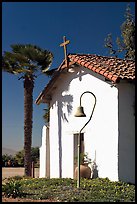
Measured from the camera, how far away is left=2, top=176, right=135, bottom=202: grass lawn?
973cm

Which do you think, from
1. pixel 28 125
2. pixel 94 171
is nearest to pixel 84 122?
pixel 94 171

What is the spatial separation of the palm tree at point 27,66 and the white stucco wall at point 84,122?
2.86 meters

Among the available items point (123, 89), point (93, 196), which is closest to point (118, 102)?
point (123, 89)

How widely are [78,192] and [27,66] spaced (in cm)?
1020

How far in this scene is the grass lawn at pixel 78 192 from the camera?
31.9 feet

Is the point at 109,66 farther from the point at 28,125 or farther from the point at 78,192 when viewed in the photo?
the point at 28,125

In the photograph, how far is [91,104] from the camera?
47.2ft

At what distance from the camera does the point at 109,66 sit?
14.4m

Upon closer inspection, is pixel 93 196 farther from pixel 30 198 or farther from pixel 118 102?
pixel 118 102

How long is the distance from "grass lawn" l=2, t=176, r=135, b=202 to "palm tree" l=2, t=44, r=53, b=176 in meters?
7.64

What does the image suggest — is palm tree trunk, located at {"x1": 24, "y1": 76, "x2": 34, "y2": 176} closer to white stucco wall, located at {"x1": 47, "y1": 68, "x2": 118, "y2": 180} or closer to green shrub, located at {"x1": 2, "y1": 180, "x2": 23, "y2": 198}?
white stucco wall, located at {"x1": 47, "y1": 68, "x2": 118, "y2": 180}

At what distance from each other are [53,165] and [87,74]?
4.68 meters

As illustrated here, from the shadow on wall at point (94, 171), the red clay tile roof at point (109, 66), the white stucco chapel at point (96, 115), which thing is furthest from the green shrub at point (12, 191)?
the red clay tile roof at point (109, 66)

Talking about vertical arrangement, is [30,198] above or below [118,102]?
below
